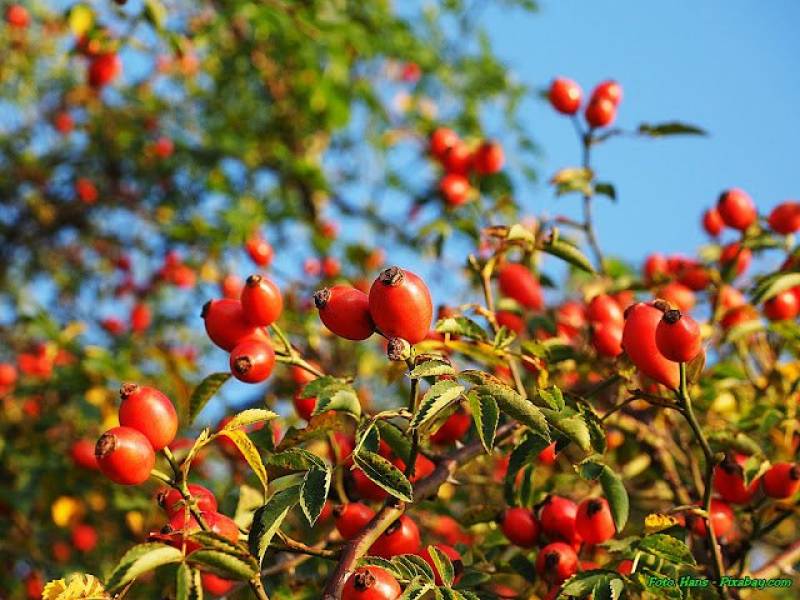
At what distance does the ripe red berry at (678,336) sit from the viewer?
1.28 m

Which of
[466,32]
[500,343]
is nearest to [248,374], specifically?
[500,343]

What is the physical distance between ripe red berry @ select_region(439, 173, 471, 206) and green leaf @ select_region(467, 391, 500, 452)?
2639mm

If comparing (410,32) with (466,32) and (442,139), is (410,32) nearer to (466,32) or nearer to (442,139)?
(466,32)

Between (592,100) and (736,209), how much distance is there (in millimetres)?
559

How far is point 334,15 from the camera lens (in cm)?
409

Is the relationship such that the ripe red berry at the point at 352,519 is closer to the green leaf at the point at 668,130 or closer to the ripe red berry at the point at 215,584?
the ripe red berry at the point at 215,584

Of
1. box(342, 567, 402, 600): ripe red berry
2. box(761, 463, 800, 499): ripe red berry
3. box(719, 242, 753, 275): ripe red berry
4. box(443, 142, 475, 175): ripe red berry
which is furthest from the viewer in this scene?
box(443, 142, 475, 175): ripe red berry

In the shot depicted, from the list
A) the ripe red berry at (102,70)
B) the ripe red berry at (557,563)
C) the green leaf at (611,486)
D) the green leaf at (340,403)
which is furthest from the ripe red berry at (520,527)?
the ripe red berry at (102,70)

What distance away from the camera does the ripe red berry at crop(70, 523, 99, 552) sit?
347 centimetres

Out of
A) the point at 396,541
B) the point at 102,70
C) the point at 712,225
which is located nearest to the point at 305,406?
the point at 396,541

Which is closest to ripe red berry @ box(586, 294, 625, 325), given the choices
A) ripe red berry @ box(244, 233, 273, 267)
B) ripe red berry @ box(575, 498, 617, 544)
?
ripe red berry @ box(575, 498, 617, 544)

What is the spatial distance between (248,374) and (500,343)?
1.72 ft

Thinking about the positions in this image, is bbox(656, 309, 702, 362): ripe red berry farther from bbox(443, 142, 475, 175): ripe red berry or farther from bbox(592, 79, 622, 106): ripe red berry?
bbox(443, 142, 475, 175): ripe red berry

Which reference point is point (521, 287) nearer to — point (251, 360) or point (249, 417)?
point (251, 360)
